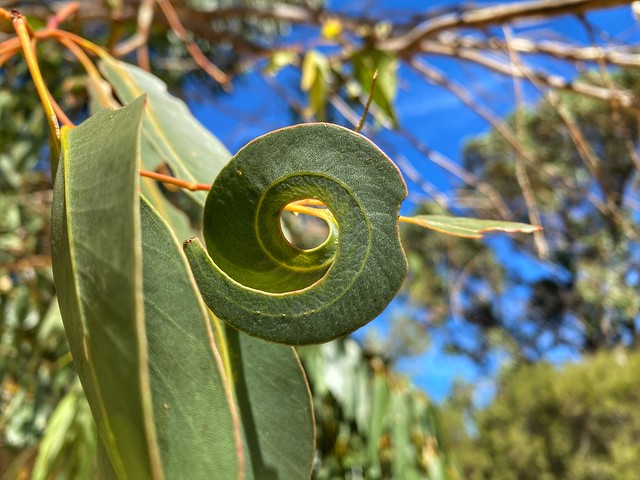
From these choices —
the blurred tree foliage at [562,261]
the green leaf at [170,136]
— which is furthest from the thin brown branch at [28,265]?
the blurred tree foliage at [562,261]

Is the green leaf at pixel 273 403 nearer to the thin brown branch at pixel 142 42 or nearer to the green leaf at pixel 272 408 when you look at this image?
the green leaf at pixel 272 408

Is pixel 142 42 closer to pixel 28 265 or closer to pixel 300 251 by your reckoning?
pixel 28 265

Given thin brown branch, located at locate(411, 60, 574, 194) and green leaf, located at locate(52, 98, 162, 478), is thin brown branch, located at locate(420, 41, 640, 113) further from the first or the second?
green leaf, located at locate(52, 98, 162, 478)

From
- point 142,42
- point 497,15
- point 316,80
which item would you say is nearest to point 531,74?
point 497,15

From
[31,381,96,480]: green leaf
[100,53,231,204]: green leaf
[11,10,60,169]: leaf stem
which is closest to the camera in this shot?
[11,10,60,169]: leaf stem

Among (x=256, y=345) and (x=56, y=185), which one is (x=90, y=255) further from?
(x=256, y=345)

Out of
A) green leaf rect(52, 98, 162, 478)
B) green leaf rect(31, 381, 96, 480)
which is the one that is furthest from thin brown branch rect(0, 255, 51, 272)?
green leaf rect(52, 98, 162, 478)
